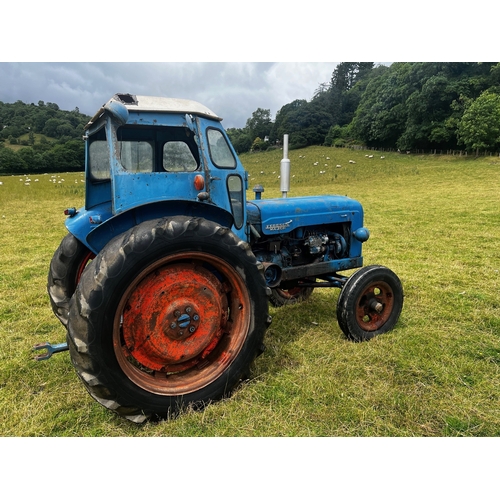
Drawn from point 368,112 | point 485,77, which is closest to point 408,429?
point 485,77

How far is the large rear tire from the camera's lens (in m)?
2.13

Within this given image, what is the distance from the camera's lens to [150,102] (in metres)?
2.76

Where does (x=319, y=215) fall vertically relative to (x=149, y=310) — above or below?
above

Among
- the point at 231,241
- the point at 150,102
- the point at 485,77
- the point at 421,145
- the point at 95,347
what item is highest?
the point at 485,77

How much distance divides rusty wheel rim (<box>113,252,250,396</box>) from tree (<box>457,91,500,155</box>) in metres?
30.6

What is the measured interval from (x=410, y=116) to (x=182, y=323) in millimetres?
38478

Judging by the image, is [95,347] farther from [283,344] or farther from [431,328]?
[431,328]

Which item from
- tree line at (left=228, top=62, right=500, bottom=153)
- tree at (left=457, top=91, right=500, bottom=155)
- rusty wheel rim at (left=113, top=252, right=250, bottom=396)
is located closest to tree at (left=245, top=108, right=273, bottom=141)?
tree line at (left=228, top=62, right=500, bottom=153)

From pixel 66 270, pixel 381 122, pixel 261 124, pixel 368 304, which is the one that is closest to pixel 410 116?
pixel 381 122

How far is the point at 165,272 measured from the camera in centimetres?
252

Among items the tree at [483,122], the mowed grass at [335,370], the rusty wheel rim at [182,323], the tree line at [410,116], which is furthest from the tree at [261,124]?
the rusty wheel rim at [182,323]

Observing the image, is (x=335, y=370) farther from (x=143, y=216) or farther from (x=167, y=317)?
(x=143, y=216)

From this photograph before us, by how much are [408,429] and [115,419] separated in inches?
78.2

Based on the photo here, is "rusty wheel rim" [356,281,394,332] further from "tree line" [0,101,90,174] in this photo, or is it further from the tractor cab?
"tree line" [0,101,90,174]
